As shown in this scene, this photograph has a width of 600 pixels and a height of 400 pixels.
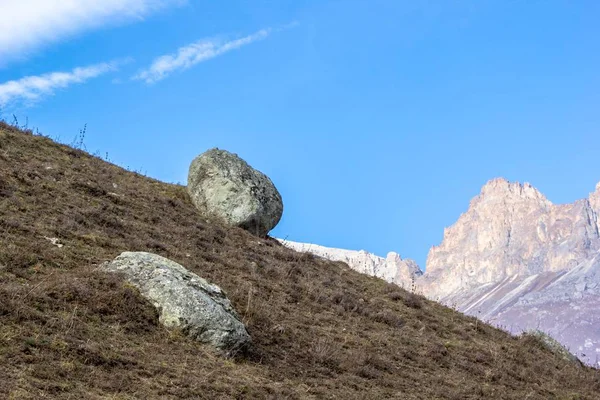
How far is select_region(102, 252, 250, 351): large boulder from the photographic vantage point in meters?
13.8

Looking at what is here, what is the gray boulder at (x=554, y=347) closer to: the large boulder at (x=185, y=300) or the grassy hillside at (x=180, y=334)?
the grassy hillside at (x=180, y=334)

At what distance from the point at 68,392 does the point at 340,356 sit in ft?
24.2

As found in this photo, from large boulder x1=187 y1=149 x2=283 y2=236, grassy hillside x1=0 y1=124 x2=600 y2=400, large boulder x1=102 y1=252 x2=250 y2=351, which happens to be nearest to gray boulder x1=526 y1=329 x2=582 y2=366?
grassy hillside x1=0 y1=124 x2=600 y2=400

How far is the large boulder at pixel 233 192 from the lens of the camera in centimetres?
2845

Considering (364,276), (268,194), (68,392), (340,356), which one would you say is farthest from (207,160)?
(68,392)

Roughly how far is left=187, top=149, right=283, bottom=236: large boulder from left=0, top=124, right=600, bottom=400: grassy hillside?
95cm

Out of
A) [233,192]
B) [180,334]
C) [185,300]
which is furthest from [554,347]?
[180,334]

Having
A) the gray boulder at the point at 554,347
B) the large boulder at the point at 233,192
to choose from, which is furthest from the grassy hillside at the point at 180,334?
the large boulder at the point at 233,192

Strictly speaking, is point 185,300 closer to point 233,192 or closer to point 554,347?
point 233,192

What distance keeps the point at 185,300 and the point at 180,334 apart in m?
0.85

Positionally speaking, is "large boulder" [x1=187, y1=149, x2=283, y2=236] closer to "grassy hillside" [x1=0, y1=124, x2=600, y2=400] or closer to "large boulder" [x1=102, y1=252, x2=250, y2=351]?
"grassy hillside" [x1=0, y1=124, x2=600, y2=400]

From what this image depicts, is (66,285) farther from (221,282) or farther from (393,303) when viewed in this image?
(393,303)

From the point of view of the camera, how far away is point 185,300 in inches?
559

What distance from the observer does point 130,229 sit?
21562mm
